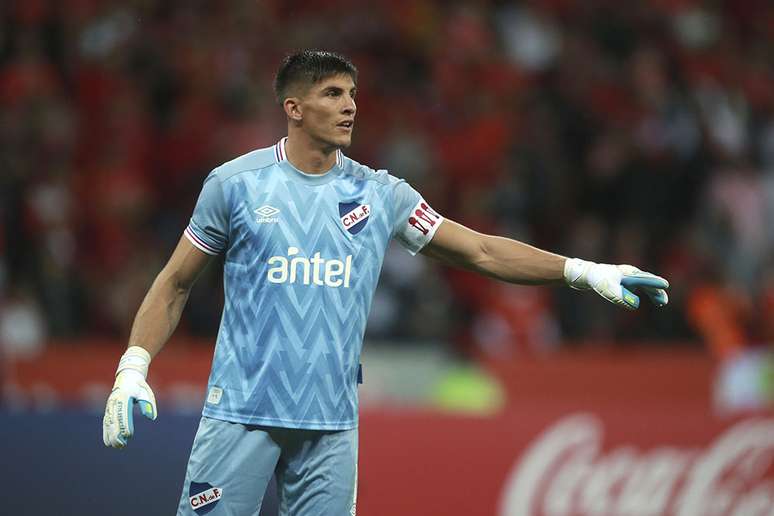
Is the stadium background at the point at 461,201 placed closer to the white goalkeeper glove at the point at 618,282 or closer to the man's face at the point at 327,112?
the white goalkeeper glove at the point at 618,282

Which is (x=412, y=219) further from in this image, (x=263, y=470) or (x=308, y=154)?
(x=263, y=470)

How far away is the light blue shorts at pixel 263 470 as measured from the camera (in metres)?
4.93

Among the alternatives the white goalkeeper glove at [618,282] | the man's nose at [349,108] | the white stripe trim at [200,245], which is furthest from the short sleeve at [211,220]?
the white goalkeeper glove at [618,282]

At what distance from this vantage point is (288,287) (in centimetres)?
496

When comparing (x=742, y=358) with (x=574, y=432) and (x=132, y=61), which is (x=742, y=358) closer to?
(x=574, y=432)

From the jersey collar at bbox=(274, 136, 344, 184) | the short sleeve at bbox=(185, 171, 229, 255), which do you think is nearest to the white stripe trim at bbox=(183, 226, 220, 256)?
the short sleeve at bbox=(185, 171, 229, 255)

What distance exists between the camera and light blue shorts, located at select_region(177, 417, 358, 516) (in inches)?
194

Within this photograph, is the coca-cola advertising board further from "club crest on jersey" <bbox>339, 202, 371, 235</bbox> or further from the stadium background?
"club crest on jersey" <bbox>339, 202, 371, 235</bbox>

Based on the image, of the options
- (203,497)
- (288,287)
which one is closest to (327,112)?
(288,287)

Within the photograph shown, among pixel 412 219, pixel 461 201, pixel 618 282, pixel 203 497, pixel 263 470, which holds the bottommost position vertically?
pixel 203 497

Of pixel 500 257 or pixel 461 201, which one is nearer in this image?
pixel 500 257

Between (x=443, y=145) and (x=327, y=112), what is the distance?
7554 millimetres

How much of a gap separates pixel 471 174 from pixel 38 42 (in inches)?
165

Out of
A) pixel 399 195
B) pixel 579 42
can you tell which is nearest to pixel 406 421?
pixel 399 195
